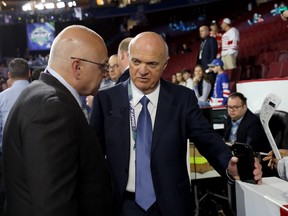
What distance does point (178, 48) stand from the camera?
587 inches

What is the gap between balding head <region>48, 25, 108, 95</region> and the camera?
4.40ft

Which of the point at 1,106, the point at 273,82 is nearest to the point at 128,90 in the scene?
the point at 1,106

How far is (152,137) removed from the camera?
1757 mm

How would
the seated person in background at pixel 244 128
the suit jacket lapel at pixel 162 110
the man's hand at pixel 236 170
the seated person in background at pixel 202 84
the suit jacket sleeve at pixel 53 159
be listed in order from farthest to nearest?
1. the seated person in background at pixel 202 84
2. the seated person in background at pixel 244 128
3. the suit jacket lapel at pixel 162 110
4. the man's hand at pixel 236 170
5. the suit jacket sleeve at pixel 53 159

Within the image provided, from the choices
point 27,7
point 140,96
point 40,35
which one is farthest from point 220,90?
point 40,35

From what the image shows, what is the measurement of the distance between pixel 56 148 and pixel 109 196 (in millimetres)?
316

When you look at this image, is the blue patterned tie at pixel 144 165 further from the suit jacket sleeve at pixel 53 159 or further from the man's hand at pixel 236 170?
the suit jacket sleeve at pixel 53 159

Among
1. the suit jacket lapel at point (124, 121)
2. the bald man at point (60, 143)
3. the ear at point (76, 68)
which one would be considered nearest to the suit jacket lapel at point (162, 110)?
the suit jacket lapel at point (124, 121)

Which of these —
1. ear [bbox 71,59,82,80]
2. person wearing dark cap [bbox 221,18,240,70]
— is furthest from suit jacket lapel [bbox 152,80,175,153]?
person wearing dark cap [bbox 221,18,240,70]

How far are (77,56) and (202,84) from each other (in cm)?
526

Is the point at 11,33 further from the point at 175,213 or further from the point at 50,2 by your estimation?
the point at 175,213

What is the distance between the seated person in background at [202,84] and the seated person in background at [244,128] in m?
2.06

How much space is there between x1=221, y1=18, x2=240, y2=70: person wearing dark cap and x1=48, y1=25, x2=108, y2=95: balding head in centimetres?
580

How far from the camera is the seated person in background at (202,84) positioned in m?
6.32
